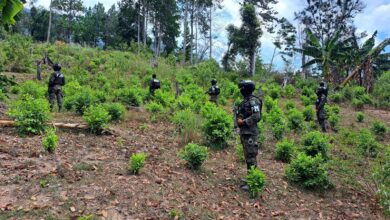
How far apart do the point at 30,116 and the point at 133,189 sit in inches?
141

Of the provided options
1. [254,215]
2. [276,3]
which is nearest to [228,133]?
[254,215]

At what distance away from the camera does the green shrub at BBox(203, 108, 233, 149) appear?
935 cm

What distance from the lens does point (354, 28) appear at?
37.9 meters

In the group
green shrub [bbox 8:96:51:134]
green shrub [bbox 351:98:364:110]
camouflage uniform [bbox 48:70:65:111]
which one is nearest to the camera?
green shrub [bbox 8:96:51:134]

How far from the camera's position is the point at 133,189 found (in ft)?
19.8

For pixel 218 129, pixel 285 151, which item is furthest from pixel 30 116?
pixel 285 151

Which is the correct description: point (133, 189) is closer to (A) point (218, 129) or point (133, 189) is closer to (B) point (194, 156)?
(B) point (194, 156)

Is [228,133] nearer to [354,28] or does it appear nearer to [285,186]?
[285,186]

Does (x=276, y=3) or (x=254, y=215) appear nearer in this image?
(x=254, y=215)

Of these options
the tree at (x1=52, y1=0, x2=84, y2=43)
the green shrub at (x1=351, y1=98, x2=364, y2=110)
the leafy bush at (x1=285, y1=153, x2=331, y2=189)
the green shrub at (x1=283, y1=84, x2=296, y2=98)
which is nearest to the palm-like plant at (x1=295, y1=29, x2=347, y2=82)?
the green shrub at (x1=283, y1=84, x2=296, y2=98)

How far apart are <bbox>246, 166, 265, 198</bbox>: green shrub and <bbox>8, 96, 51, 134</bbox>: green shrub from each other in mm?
4915

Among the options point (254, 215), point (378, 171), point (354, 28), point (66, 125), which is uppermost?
point (354, 28)

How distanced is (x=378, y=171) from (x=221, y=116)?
3.95 meters

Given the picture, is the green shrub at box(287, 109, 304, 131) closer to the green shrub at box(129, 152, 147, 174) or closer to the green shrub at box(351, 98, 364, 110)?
the green shrub at box(129, 152, 147, 174)
